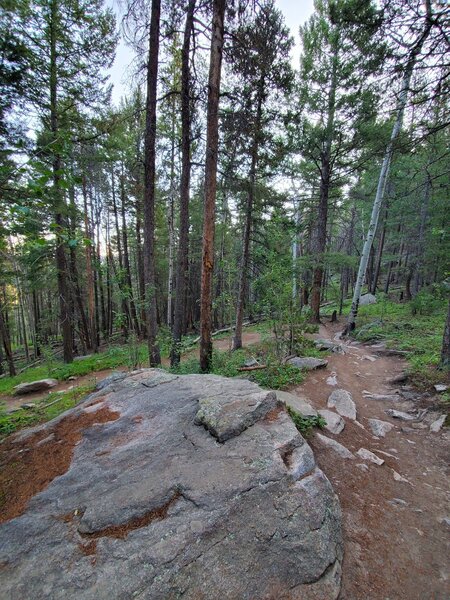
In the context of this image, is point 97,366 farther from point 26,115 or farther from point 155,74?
point 155,74

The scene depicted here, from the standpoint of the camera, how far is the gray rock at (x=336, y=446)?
343cm

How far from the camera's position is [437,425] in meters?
4.16

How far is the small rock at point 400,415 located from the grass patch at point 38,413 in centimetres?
667

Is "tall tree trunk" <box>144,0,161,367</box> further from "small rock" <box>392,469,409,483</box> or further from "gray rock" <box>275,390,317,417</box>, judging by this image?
"small rock" <box>392,469,409,483</box>

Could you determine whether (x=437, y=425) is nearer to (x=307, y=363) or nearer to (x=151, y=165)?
(x=307, y=363)

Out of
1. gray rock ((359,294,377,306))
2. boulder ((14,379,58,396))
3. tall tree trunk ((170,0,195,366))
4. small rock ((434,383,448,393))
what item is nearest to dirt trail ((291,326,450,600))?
small rock ((434,383,448,393))

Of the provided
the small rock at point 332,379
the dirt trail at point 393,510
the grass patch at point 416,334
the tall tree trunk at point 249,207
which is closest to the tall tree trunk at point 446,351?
the grass patch at point 416,334

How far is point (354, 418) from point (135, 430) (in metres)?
3.65

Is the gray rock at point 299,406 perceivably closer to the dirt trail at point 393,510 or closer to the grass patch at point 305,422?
the grass patch at point 305,422

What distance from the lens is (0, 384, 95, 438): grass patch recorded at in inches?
201

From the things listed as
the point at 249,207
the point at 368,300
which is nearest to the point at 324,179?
the point at 249,207

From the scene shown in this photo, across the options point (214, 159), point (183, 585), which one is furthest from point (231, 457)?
point (214, 159)

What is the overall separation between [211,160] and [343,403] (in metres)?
5.74

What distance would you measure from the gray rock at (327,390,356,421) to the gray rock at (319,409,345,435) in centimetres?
39
